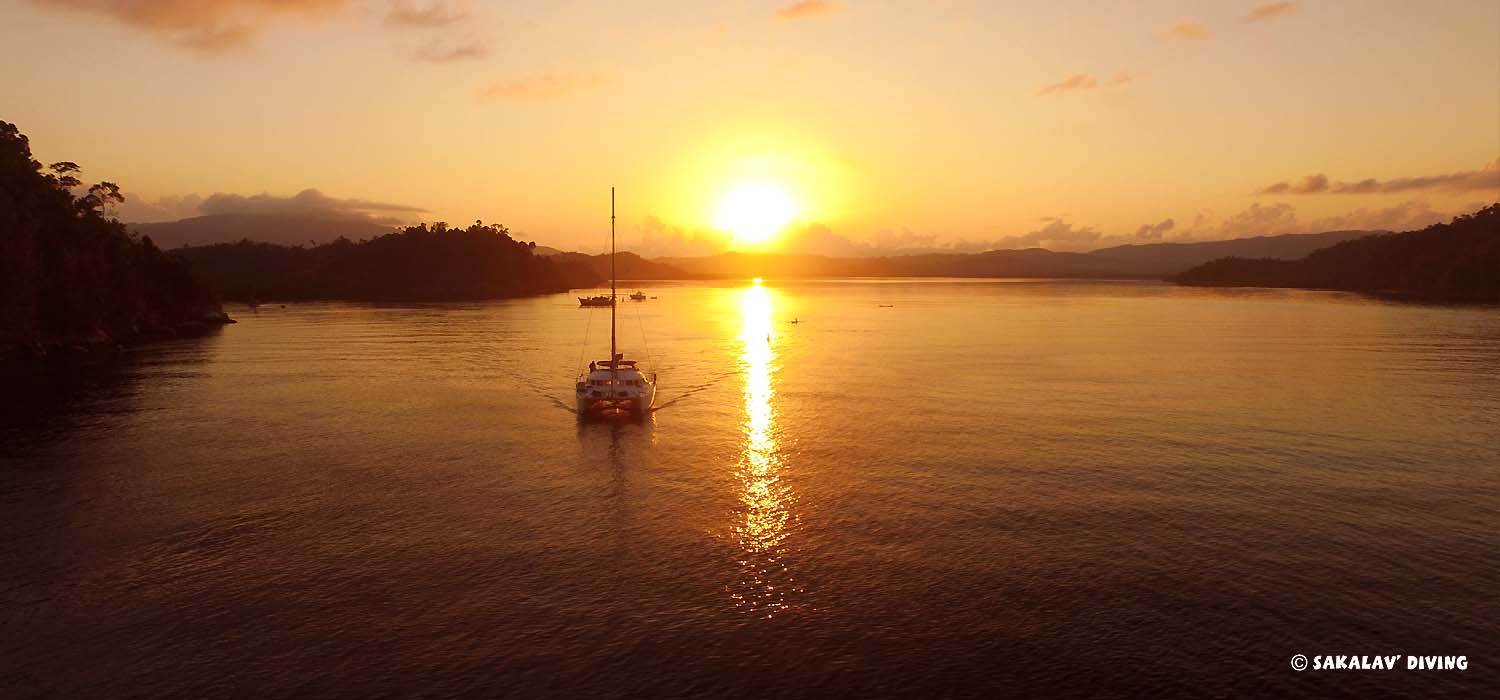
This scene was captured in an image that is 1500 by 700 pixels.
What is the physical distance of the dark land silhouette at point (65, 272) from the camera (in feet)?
369

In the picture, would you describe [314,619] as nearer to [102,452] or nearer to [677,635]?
[677,635]

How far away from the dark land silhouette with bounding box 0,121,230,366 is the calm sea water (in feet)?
135

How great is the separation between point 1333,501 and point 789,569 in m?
30.8

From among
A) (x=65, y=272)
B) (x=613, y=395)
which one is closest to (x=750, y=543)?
(x=613, y=395)

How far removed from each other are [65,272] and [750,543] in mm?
130743

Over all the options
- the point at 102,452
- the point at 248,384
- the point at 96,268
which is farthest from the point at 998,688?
the point at 96,268

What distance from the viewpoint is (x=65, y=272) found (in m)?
124

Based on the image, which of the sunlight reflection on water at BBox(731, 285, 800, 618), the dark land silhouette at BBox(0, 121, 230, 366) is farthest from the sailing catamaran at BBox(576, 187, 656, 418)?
the dark land silhouette at BBox(0, 121, 230, 366)

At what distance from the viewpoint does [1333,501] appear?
151 feet

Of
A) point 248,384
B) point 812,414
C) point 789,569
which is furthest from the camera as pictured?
point 248,384

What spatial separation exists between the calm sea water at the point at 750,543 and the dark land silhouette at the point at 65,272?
41188mm

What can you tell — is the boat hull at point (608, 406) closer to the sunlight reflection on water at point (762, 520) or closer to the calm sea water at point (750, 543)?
the calm sea water at point (750, 543)

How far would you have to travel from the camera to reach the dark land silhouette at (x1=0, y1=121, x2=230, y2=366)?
11244cm

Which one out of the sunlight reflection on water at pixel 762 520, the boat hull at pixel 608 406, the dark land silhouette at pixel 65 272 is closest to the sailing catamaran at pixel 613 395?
the boat hull at pixel 608 406
